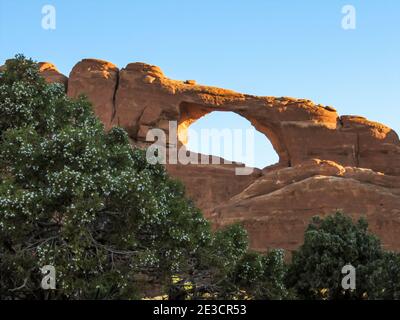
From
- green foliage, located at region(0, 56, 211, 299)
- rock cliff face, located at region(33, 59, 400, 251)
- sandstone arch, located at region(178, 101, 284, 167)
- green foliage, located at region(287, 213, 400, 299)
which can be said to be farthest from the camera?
sandstone arch, located at region(178, 101, 284, 167)

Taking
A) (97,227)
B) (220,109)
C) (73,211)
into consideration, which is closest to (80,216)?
(73,211)

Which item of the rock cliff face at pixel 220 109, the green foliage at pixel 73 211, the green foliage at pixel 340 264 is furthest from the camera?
the rock cliff face at pixel 220 109

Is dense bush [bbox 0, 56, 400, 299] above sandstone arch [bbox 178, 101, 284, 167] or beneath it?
beneath

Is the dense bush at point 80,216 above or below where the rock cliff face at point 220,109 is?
below

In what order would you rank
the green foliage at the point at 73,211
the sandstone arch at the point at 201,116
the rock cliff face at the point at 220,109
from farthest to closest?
the sandstone arch at the point at 201,116, the rock cliff face at the point at 220,109, the green foliage at the point at 73,211

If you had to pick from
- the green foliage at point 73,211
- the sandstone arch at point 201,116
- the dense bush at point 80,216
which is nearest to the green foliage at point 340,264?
the dense bush at point 80,216

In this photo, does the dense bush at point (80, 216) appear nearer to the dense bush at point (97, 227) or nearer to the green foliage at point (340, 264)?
the dense bush at point (97, 227)

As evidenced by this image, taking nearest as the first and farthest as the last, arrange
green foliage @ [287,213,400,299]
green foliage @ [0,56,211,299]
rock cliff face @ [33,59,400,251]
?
green foliage @ [0,56,211,299] < green foliage @ [287,213,400,299] < rock cliff face @ [33,59,400,251]

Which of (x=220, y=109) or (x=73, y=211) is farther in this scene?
(x=220, y=109)

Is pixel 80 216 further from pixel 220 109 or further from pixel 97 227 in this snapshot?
pixel 220 109

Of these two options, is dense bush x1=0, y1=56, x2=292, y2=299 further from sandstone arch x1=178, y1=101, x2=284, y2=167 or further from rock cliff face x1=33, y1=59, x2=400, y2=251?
sandstone arch x1=178, y1=101, x2=284, y2=167

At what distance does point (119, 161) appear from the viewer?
714 inches

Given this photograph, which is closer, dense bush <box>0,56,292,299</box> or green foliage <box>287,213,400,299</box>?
dense bush <box>0,56,292,299</box>

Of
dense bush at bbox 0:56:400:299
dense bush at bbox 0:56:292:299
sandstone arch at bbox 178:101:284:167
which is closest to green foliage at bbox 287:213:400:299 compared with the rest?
dense bush at bbox 0:56:400:299
